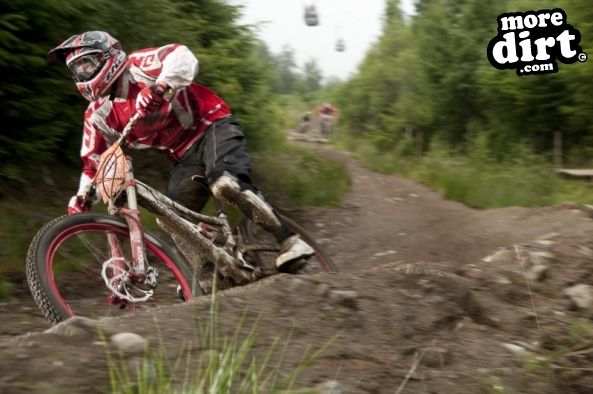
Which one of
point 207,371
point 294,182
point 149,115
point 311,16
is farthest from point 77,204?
point 311,16

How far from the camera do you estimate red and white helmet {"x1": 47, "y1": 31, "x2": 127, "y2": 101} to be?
11.0 ft

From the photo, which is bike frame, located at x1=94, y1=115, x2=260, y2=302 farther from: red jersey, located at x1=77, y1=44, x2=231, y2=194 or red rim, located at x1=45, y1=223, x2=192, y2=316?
red jersey, located at x1=77, y1=44, x2=231, y2=194

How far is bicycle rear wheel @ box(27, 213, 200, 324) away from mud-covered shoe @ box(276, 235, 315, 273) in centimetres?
70

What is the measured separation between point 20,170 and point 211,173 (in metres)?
2.62

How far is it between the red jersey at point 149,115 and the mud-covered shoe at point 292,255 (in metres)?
1.00

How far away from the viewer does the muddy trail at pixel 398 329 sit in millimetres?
1994

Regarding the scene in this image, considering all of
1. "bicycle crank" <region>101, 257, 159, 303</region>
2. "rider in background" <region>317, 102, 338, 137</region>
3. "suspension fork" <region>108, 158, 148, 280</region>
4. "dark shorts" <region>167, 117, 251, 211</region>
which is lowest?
"bicycle crank" <region>101, 257, 159, 303</region>

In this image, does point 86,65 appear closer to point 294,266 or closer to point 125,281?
point 125,281

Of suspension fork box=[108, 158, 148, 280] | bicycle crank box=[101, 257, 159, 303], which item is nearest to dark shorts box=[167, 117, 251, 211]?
suspension fork box=[108, 158, 148, 280]

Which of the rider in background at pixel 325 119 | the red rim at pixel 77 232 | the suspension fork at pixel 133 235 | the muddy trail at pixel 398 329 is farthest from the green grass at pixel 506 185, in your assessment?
the rider in background at pixel 325 119

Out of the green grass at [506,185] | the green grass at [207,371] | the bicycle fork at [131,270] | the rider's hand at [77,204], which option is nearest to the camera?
the green grass at [207,371]

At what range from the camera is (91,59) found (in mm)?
3391

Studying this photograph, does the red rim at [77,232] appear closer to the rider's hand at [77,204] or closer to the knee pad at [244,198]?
the rider's hand at [77,204]

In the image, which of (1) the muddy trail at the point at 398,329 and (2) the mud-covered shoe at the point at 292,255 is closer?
(1) the muddy trail at the point at 398,329
